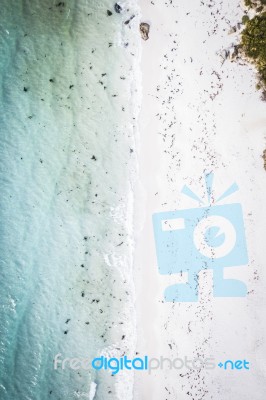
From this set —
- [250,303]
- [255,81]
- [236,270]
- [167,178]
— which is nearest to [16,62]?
[167,178]

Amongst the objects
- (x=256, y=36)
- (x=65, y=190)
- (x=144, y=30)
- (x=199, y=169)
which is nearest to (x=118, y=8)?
(x=144, y=30)

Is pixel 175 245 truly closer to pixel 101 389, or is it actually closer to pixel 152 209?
pixel 152 209

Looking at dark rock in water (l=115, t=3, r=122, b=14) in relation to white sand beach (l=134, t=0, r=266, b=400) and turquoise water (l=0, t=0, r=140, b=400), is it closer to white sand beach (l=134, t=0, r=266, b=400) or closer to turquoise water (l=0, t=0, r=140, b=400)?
turquoise water (l=0, t=0, r=140, b=400)

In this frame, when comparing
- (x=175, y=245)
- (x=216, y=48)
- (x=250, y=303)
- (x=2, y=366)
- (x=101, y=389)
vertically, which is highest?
(x=216, y=48)

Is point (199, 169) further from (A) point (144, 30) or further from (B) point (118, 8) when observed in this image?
(B) point (118, 8)

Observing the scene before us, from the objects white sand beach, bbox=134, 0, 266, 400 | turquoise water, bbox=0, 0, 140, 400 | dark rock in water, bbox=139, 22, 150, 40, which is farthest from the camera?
turquoise water, bbox=0, 0, 140, 400

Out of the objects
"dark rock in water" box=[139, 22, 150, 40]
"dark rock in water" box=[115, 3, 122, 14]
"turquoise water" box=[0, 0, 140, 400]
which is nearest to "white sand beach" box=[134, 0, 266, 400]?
"dark rock in water" box=[139, 22, 150, 40]

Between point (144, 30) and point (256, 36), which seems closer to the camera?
point (256, 36)
